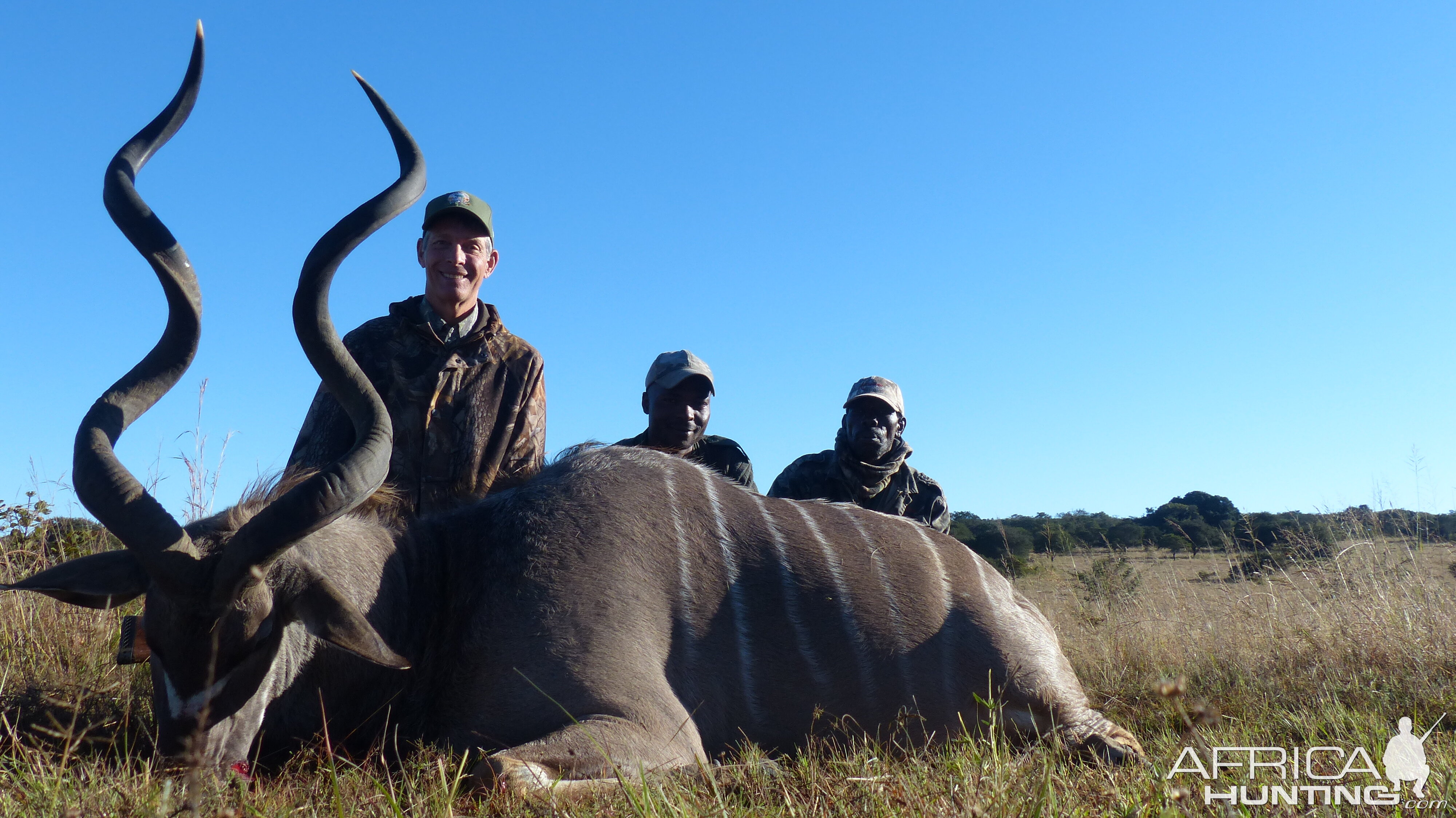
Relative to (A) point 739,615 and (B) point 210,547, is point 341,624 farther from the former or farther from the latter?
(A) point 739,615

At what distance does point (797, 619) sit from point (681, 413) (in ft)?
9.82

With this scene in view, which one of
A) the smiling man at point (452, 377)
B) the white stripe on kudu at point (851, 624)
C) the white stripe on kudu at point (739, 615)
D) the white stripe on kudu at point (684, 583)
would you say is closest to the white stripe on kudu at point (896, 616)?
the white stripe on kudu at point (851, 624)

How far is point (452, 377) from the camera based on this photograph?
5.19 metres

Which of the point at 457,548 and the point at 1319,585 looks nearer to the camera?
the point at 457,548

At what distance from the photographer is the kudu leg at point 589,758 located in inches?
110

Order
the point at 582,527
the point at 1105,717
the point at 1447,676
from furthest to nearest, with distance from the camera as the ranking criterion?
the point at 1447,676 → the point at 1105,717 → the point at 582,527

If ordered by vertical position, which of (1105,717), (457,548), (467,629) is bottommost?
(1105,717)

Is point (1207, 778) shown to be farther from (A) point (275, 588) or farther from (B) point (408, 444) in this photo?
(B) point (408, 444)

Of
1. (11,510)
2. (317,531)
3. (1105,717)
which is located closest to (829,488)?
(1105,717)

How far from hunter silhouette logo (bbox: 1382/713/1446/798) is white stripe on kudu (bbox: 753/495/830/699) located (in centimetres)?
176

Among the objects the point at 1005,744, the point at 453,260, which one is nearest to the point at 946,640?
the point at 1005,744

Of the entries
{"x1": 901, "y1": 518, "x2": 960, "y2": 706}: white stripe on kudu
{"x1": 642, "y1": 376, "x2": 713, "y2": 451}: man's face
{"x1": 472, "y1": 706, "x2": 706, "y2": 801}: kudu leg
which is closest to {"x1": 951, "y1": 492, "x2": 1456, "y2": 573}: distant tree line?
{"x1": 642, "y1": 376, "x2": 713, "y2": 451}: man's face

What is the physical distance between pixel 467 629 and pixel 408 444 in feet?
5.61

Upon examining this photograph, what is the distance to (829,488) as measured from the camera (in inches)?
278
